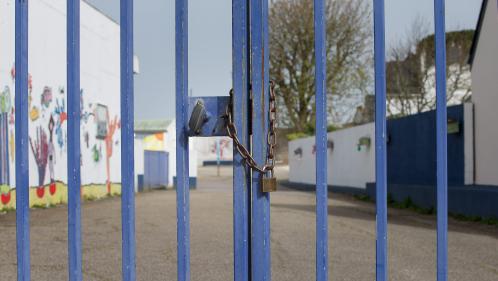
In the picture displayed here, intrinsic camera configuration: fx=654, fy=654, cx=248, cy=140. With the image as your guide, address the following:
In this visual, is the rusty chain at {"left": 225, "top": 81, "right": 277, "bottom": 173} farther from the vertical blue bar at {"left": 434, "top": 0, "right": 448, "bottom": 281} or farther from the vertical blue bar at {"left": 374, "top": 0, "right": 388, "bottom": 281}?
the vertical blue bar at {"left": 434, "top": 0, "right": 448, "bottom": 281}

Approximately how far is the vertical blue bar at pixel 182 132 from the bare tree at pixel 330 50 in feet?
95.6

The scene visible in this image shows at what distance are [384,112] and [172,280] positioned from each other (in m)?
3.94

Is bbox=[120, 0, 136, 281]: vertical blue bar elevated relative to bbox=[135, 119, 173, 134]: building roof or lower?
lower

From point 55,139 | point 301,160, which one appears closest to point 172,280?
point 55,139

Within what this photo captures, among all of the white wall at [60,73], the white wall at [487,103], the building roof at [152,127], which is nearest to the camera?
the white wall at [60,73]

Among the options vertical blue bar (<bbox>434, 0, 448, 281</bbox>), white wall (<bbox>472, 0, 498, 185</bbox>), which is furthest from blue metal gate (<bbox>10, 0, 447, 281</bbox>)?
white wall (<bbox>472, 0, 498, 185</bbox>)

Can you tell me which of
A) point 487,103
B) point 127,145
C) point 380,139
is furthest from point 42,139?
point 380,139

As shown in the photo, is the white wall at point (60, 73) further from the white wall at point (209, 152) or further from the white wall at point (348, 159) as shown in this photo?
the white wall at point (209, 152)

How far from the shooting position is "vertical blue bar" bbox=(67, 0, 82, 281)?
2.85m

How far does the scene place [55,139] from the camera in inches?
662

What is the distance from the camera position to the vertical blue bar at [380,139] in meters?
2.67

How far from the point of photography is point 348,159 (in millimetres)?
24922

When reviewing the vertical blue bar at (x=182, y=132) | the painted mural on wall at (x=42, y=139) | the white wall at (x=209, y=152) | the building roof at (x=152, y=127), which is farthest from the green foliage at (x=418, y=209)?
the white wall at (x=209, y=152)

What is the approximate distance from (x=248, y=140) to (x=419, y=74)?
95.5ft
